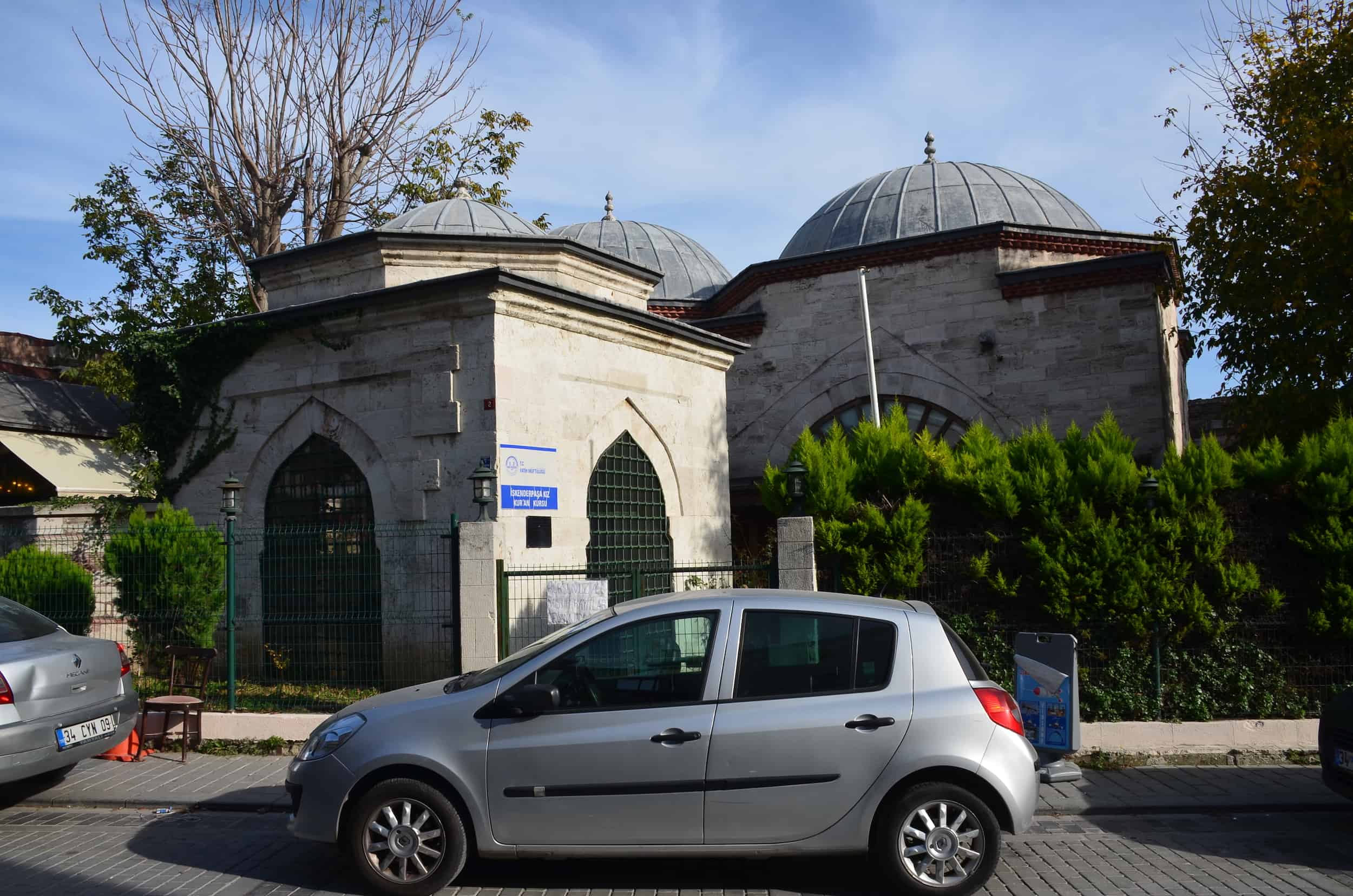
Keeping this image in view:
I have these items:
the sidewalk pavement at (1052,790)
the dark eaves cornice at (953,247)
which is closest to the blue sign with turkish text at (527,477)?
the sidewalk pavement at (1052,790)

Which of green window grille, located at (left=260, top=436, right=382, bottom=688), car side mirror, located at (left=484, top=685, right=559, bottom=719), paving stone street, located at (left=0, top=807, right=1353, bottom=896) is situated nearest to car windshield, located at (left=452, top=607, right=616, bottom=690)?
car side mirror, located at (left=484, top=685, right=559, bottom=719)

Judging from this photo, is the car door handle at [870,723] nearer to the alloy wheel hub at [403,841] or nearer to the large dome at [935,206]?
the alloy wheel hub at [403,841]

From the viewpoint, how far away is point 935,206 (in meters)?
20.7

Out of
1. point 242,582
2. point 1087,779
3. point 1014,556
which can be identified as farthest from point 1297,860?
point 242,582

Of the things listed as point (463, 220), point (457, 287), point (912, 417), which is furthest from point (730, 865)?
point (912, 417)

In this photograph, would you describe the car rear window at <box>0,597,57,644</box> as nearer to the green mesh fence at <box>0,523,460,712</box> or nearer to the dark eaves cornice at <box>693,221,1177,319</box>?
the green mesh fence at <box>0,523,460,712</box>

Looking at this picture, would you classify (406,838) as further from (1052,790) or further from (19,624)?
(1052,790)

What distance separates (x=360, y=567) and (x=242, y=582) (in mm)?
1851

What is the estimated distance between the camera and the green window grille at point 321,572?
35.1 feet

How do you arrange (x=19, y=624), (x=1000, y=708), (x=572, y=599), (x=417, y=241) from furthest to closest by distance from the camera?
(x=417, y=241)
(x=572, y=599)
(x=19, y=624)
(x=1000, y=708)

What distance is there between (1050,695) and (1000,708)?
83.8 inches

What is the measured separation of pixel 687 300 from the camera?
22.5m

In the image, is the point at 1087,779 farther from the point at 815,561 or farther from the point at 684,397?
the point at 684,397

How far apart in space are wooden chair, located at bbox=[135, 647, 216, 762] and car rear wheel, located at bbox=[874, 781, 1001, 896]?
20.3 feet
